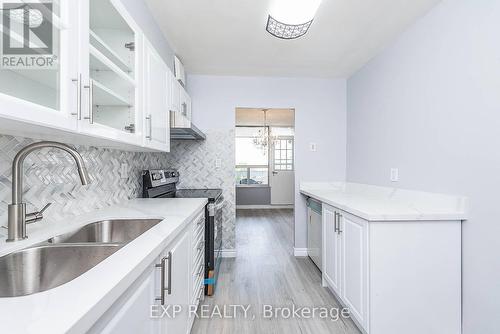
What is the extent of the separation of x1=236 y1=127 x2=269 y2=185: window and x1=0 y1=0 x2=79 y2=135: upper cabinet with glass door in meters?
5.83

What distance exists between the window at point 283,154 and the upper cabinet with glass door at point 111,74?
5.44 metres

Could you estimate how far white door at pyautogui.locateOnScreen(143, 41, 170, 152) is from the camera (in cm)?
160

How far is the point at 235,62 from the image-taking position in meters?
2.80

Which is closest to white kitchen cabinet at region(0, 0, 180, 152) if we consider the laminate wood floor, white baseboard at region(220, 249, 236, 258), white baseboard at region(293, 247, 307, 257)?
the laminate wood floor

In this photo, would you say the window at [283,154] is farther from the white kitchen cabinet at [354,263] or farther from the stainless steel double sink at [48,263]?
the stainless steel double sink at [48,263]

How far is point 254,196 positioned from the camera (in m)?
6.66

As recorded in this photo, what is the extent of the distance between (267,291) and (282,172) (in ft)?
15.1

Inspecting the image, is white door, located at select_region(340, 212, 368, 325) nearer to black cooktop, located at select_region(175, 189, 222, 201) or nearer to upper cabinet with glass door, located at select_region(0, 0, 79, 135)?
black cooktop, located at select_region(175, 189, 222, 201)

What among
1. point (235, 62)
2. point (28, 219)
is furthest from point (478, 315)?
point (235, 62)

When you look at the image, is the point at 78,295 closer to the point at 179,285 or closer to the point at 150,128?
the point at 179,285

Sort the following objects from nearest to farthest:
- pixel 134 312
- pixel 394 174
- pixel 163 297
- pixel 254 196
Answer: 1. pixel 134 312
2. pixel 163 297
3. pixel 394 174
4. pixel 254 196

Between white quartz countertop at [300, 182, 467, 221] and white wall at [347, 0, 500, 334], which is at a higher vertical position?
white wall at [347, 0, 500, 334]

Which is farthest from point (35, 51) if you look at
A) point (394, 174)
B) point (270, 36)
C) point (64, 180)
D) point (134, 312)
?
point (394, 174)

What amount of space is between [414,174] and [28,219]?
8.25 ft
